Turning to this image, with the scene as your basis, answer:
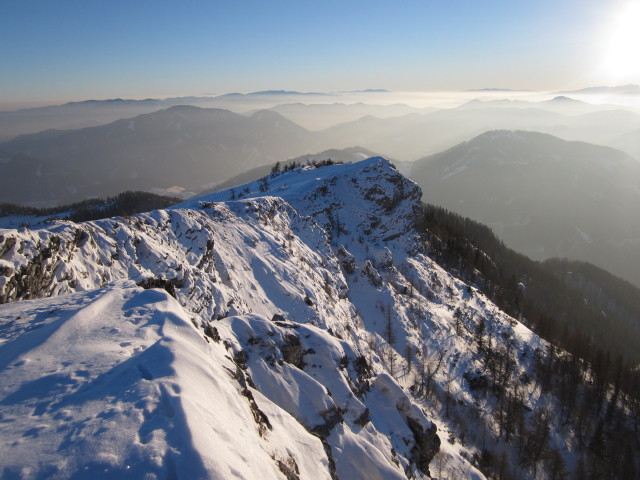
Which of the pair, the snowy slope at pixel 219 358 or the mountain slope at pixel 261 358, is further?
the mountain slope at pixel 261 358

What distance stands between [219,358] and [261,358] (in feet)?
18.8

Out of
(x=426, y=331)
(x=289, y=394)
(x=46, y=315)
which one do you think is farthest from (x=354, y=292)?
(x=46, y=315)

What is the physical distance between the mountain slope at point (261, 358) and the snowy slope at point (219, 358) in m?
0.09

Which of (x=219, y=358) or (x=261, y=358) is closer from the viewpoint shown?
(x=219, y=358)

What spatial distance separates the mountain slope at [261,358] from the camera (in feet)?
33.4

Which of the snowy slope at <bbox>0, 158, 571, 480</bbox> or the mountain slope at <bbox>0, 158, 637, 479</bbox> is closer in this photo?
the snowy slope at <bbox>0, 158, 571, 480</bbox>

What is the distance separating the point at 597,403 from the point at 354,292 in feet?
165

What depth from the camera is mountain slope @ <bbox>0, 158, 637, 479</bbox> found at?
10.2 metres

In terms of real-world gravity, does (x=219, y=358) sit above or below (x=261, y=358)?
above

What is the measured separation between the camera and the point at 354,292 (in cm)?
6394

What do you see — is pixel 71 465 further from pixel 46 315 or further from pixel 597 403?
pixel 597 403

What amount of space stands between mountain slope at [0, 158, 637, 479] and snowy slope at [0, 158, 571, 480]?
3.5 inches

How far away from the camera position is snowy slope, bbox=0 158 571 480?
9648mm

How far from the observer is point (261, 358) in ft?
72.0
